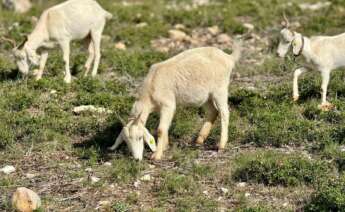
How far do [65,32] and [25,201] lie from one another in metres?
7.31

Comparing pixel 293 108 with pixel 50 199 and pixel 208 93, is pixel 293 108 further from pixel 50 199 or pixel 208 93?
pixel 50 199

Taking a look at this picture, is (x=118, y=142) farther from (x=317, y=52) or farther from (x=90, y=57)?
(x=90, y=57)

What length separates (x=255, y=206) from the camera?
381 inches

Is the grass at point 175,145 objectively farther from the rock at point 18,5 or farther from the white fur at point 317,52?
the rock at point 18,5

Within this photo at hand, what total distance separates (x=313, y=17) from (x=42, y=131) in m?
11.0

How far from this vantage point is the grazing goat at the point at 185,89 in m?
11.7

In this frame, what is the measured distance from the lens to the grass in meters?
10.1

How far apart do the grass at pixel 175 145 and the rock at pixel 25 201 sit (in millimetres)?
179

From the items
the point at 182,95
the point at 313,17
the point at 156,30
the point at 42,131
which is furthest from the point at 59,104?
the point at 313,17

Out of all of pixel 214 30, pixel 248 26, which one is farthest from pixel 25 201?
pixel 248 26

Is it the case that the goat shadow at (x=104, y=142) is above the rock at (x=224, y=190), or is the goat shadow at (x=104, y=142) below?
above

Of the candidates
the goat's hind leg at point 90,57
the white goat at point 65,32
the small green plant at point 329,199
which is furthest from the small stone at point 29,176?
the goat's hind leg at point 90,57

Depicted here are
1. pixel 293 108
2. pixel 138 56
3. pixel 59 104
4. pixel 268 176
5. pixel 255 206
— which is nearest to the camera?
pixel 255 206

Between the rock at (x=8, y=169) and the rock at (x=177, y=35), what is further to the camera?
the rock at (x=177, y=35)
